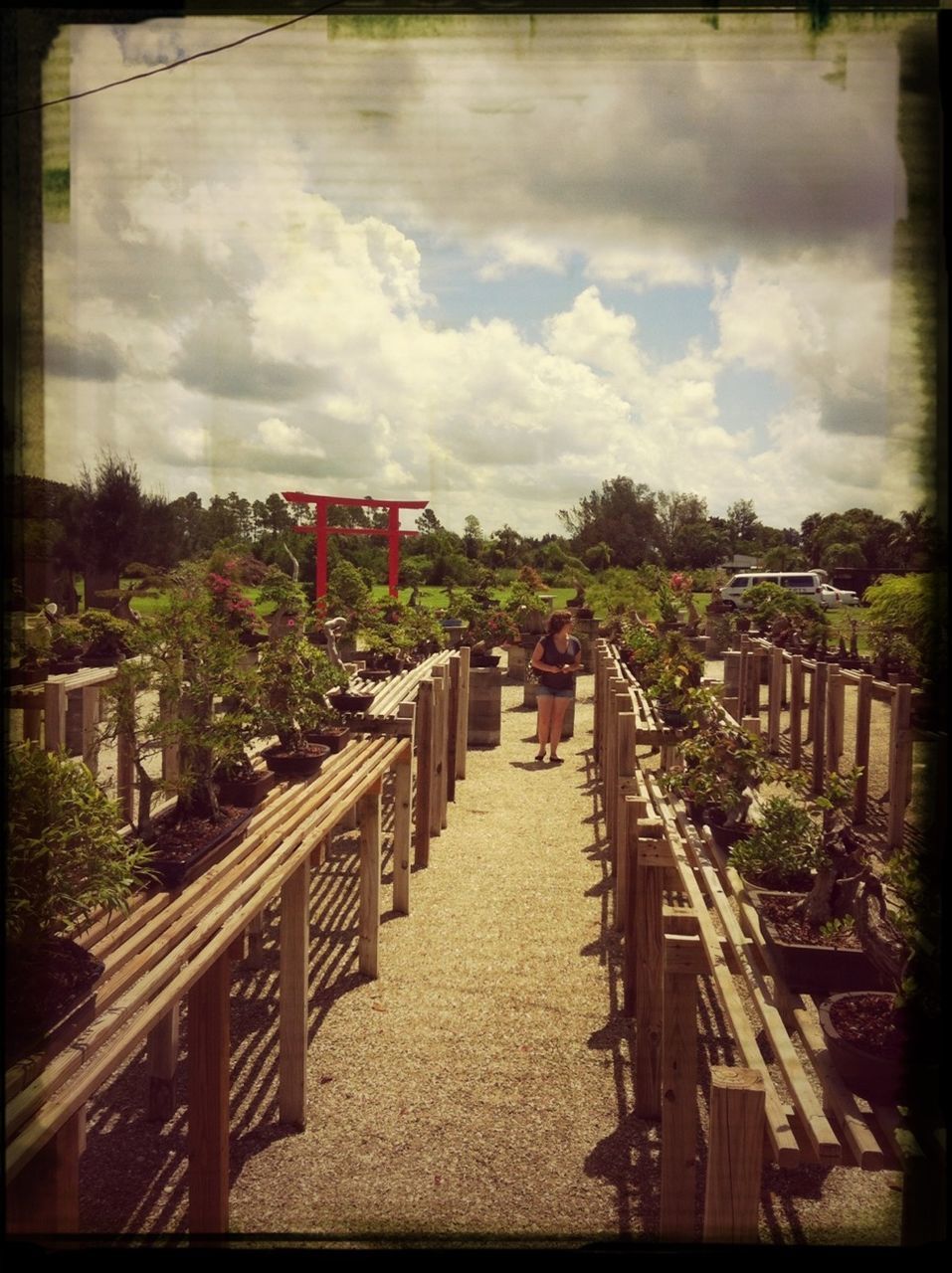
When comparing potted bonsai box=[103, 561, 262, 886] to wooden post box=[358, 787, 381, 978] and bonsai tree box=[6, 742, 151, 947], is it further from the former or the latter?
wooden post box=[358, 787, 381, 978]

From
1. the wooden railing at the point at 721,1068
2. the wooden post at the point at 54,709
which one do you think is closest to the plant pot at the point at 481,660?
the wooden post at the point at 54,709

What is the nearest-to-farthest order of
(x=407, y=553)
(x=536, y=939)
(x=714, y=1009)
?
(x=714, y=1009)
(x=536, y=939)
(x=407, y=553)

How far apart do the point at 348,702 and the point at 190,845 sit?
255 cm

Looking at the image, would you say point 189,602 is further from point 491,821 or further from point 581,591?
point 581,591

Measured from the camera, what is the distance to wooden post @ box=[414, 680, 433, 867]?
5537 mm

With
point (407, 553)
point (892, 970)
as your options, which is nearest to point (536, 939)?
point (892, 970)

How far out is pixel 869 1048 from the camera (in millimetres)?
1712

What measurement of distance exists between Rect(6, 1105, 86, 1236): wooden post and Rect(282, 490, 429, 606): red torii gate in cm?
1470

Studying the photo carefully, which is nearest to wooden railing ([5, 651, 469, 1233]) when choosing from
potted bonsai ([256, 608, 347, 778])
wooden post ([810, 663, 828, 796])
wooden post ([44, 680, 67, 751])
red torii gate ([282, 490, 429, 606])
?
potted bonsai ([256, 608, 347, 778])

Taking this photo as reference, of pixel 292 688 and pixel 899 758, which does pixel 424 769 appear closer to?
pixel 292 688

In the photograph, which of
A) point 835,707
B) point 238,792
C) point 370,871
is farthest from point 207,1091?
point 835,707

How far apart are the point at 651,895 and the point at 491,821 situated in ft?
11.8

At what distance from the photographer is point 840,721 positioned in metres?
6.88

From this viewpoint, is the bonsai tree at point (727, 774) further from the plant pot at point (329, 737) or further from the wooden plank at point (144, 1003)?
the plant pot at point (329, 737)
